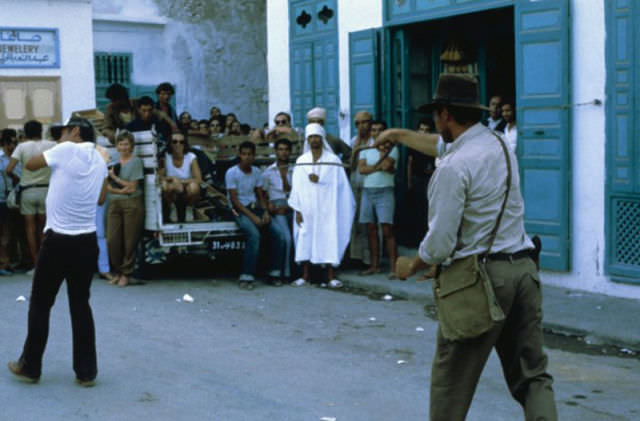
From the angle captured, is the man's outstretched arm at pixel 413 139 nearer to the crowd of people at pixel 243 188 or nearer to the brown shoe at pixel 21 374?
the brown shoe at pixel 21 374

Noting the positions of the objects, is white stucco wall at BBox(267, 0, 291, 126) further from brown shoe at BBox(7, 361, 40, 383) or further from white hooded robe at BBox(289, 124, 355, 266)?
brown shoe at BBox(7, 361, 40, 383)

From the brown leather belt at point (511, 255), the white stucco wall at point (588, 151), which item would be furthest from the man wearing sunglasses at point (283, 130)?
the brown leather belt at point (511, 255)

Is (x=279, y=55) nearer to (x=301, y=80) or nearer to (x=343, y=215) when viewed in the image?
(x=301, y=80)

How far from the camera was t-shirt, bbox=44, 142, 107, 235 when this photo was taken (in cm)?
664

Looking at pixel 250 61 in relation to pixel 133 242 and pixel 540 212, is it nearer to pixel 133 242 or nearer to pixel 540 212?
pixel 133 242

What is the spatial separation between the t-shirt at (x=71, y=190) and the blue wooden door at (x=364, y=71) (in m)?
6.56

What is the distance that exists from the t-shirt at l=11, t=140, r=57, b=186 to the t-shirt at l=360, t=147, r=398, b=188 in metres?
4.07

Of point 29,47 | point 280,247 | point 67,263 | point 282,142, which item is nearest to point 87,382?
point 67,263

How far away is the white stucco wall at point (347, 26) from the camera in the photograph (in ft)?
42.2

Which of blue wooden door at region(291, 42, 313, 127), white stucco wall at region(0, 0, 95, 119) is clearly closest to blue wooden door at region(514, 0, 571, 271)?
blue wooden door at region(291, 42, 313, 127)

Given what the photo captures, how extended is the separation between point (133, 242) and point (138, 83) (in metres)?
11.3

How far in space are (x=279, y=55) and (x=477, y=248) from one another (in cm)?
1087

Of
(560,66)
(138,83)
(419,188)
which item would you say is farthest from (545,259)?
(138,83)

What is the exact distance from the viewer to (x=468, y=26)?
1270cm
